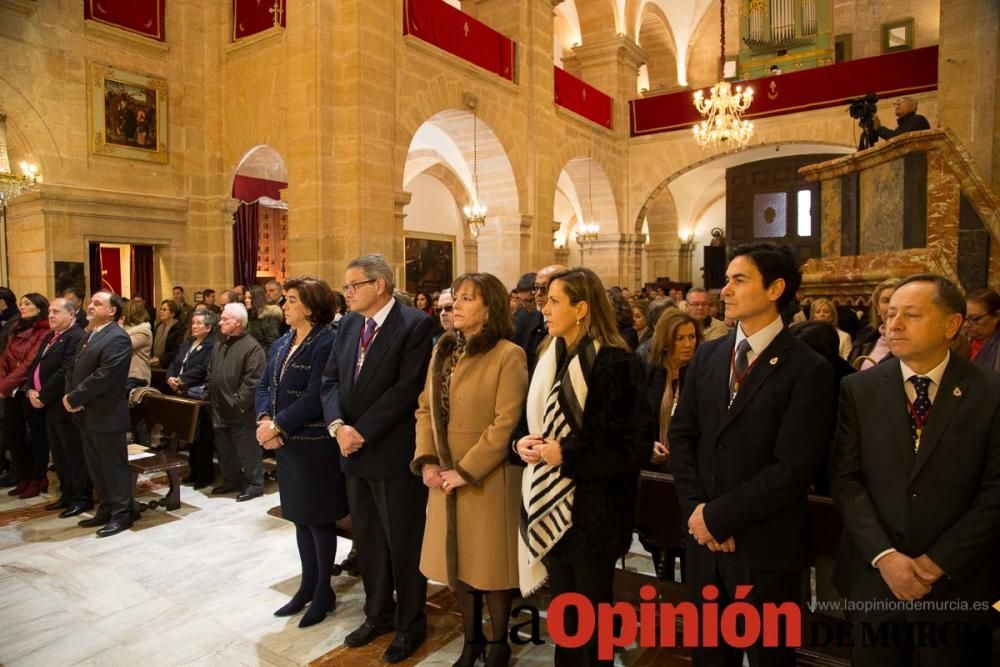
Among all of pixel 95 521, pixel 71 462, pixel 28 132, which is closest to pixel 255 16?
pixel 28 132

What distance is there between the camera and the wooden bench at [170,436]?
4.90 meters

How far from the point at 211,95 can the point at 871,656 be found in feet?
37.6

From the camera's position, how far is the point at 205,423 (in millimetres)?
5641

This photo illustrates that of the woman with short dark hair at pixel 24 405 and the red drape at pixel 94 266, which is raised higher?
the red drape at pixel 94 266

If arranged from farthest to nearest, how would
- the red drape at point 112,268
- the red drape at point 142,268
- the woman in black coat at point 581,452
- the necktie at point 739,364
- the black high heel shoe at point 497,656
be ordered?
1. the red drape at point 112,268
2. the red drape at point 142,268
3. the black high heel shoe at point 497,656
4. the woman in black coat at point 581,452
5. the necktie at point 739,364

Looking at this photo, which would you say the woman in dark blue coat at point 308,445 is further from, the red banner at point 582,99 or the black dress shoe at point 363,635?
the red banner at point 582,99

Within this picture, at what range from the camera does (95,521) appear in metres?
4.57

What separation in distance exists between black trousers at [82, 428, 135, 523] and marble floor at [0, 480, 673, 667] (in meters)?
0.22

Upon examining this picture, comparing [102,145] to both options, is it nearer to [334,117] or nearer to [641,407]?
[334,117]

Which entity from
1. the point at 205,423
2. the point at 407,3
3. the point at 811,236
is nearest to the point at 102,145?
the point at 407,3

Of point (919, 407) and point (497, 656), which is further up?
point (919, 407)

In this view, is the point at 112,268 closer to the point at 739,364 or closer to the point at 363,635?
the point at 363,635

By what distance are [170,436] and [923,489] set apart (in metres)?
5.21

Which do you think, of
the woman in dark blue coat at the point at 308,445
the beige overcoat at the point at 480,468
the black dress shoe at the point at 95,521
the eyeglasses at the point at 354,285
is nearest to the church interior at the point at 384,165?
the black dress shoe at the point at 95,521
